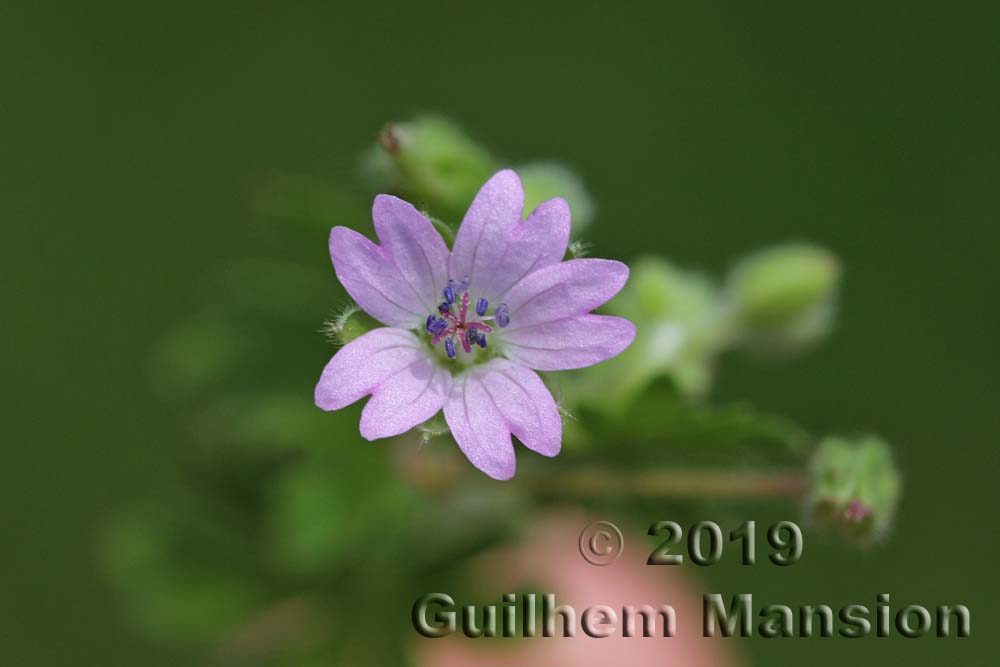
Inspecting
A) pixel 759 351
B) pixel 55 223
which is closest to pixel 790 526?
pixel 759 351

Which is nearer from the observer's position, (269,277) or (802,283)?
(802,283)

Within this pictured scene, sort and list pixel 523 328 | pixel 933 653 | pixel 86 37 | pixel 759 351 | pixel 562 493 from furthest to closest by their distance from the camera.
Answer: pixel 86 37 → pixel 933 653 → pixel 759 351 → pixel 562 493 → pixel 523 328

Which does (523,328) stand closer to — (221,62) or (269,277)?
(269,277)

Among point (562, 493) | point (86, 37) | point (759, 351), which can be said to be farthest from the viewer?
point (86, 37)

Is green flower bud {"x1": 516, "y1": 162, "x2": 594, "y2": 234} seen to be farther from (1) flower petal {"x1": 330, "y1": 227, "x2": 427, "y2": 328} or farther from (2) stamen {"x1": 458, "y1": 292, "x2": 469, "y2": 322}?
(1) flower petal {"x1": 330, "y1": 227, "x2": 427, "y2": 328}

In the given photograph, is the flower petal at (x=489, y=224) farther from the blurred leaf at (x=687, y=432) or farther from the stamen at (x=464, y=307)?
the blurred leaf at (x=687, y=432)

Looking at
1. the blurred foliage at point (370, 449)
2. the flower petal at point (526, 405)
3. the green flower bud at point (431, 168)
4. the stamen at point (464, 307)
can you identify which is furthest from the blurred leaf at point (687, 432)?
the green flower bud at point (431, 168)

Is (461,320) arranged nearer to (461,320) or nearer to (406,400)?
(461,320)

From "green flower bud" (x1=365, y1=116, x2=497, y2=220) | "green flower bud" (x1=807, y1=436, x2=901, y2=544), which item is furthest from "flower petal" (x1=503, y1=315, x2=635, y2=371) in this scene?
"green flower bud" (x1=807, y1=436, x2=901, y2=544)

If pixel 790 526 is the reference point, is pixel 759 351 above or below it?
above
